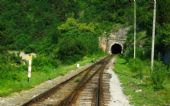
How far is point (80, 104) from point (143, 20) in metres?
34.8

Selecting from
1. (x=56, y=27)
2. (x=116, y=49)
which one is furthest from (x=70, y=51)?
(x=56, y=27)

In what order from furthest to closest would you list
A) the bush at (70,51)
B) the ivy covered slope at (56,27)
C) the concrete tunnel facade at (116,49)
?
the concrete tunnel facade at (116,49)
the ivy covered slope at (56,27)
the bush at (70,51)

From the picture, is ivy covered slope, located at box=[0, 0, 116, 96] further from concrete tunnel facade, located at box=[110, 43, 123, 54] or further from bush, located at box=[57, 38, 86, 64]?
concrete tunnel facade, located at box=[110, 43, 123, 54]

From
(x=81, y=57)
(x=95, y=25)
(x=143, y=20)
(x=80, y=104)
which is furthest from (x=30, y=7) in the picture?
(x=80, y=104)

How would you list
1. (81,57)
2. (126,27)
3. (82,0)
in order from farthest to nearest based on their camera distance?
(82,0)
(126,27)
(81,57)

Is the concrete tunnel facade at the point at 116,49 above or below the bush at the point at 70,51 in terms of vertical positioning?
below

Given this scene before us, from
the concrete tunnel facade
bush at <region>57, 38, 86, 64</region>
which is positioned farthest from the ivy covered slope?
the concrete tunnel facade

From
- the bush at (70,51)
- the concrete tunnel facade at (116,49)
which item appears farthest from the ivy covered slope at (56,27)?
the concrete tunnel facade at (116,49)

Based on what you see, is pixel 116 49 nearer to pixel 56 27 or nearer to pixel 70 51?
pixel 56 27

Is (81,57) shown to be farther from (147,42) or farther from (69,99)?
(69,99)

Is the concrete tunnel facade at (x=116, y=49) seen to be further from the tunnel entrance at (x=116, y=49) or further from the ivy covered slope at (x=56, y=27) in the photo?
the ivy covered slope at (x=56, y=27)

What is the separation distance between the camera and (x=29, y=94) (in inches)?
862

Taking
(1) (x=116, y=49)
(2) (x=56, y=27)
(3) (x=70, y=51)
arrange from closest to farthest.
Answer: (3) (x=70, y=51), (1) (x=116, y=49), (2) (x=56, y=27)

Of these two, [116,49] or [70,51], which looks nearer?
[70,51]
